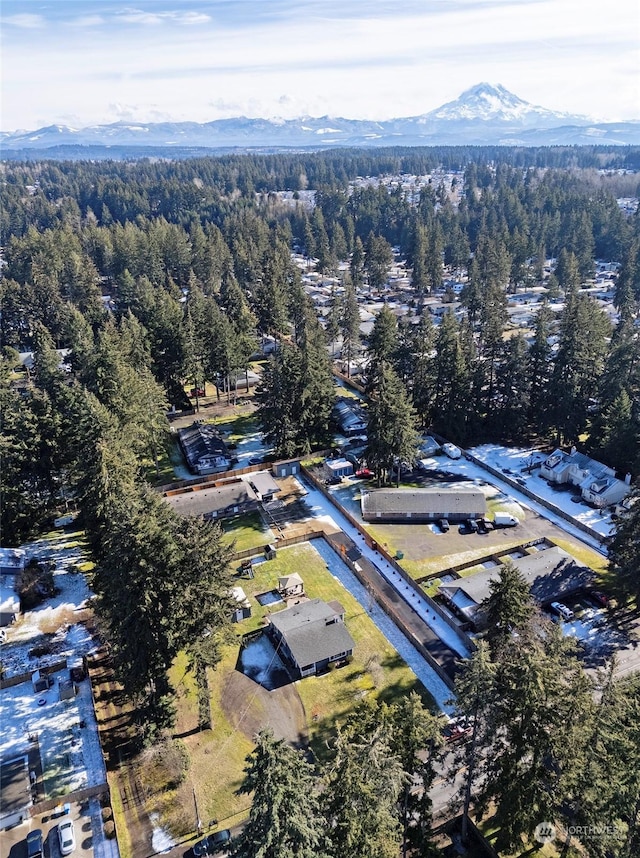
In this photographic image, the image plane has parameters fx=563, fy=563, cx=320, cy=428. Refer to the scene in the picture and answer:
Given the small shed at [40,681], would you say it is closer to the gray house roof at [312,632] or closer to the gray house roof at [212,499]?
the gray house roof at [312,632]

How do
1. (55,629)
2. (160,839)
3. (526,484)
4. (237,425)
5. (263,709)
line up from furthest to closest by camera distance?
(237,425)
(526,484)
(55,629)
(263,709)
(160,839)

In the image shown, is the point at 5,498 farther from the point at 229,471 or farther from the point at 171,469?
the point at 229,471

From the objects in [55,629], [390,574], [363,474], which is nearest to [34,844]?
[55,629]

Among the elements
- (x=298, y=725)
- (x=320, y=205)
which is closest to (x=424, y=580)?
(x=298, y=725)

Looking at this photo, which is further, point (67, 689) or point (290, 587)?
point (290, 587)

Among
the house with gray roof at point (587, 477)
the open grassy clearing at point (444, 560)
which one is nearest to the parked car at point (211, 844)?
the open grassy clearing at point (444, 560)

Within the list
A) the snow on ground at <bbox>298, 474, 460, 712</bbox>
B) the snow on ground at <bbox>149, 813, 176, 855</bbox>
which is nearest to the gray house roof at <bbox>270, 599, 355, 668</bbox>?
the snow on ground at <bbox>298, 474, 460, 712</bbox>

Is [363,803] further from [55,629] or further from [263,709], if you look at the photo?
[55,629]
